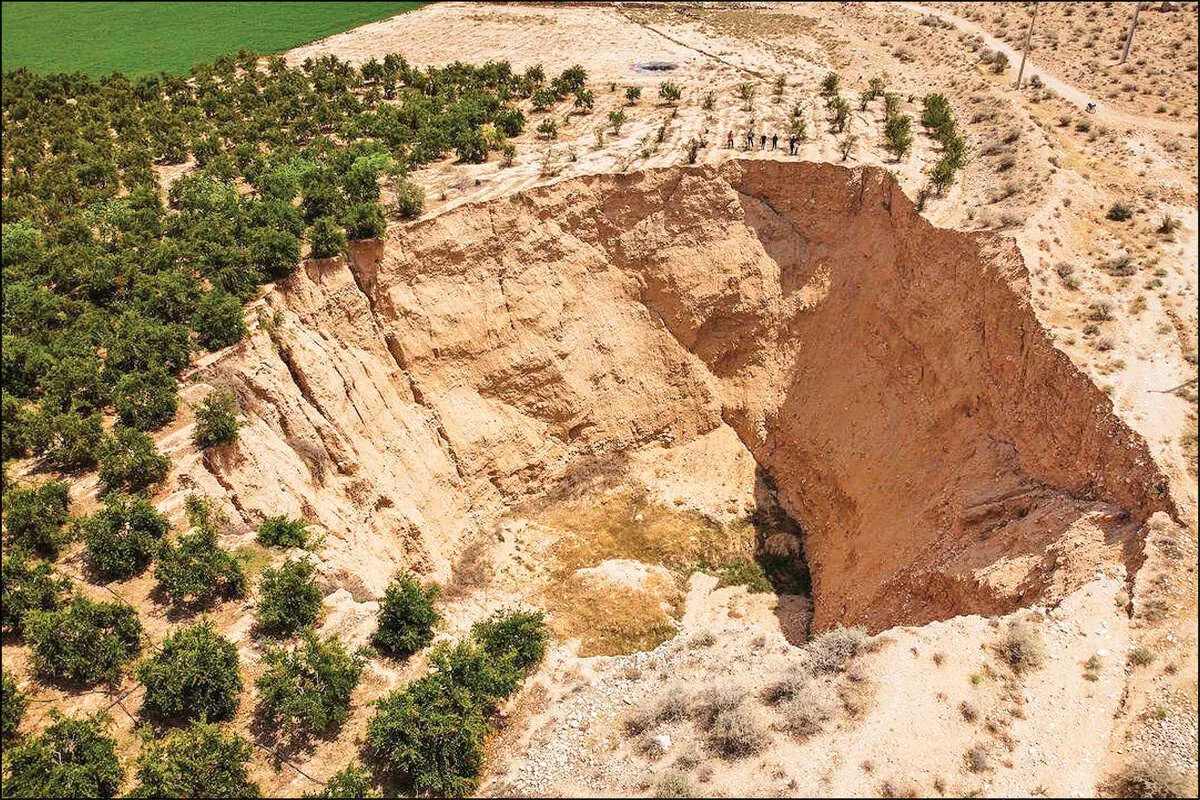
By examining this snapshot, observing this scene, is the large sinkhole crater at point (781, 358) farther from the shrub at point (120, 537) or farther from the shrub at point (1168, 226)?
the shrub at point (120, 537)

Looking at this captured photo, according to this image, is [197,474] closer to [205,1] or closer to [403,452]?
[403,452]

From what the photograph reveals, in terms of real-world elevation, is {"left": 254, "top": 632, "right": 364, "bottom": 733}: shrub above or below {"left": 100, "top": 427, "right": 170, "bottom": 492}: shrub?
below

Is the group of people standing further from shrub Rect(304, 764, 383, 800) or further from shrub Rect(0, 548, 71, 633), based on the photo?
shrub Rect(0, 548, 71, 633)

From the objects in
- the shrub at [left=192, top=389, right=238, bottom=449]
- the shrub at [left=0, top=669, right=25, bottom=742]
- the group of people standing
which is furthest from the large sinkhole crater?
the shrub at [left=0, top=669, right=25, bottom=742]

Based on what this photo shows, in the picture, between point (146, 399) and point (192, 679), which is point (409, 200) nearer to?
point (146, 399)

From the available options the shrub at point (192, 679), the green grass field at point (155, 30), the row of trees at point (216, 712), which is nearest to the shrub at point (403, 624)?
the row of trees at point (216, 712)

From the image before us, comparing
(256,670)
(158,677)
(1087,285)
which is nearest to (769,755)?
(256,670)

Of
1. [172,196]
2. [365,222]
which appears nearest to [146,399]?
[365,222]
